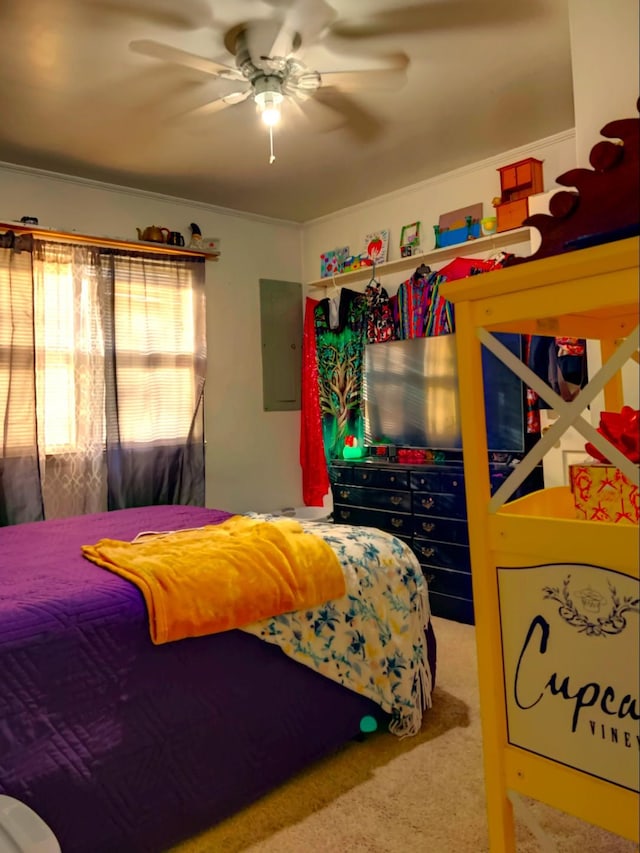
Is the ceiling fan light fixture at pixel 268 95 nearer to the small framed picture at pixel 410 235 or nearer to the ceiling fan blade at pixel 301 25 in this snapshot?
the ceiling fan blade at pixel 301 25

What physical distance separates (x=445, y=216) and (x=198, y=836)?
342 centimetres

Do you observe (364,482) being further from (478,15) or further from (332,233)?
(478,15)

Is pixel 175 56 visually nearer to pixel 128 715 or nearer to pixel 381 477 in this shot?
pixel 128 715

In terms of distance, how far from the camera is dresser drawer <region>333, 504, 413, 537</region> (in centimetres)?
362

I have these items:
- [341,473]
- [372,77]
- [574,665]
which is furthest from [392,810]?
[372,77]

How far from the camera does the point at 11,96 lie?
8.84 ft

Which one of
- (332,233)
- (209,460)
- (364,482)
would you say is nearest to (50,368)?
Answer: (209,460)

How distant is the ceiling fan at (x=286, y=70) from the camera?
227 cm

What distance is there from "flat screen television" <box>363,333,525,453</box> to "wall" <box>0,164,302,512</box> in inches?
32.7

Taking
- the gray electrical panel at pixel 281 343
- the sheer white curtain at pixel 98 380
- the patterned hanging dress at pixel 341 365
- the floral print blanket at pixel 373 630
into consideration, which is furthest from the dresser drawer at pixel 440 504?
the gray electrical panel at pixel 281 343

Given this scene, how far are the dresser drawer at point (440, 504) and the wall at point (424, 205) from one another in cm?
143

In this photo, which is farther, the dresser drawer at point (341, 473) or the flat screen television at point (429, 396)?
the dresser drawer at point (341, 473)

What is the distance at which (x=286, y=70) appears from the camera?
8.27 feet

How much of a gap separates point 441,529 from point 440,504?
14 cm
